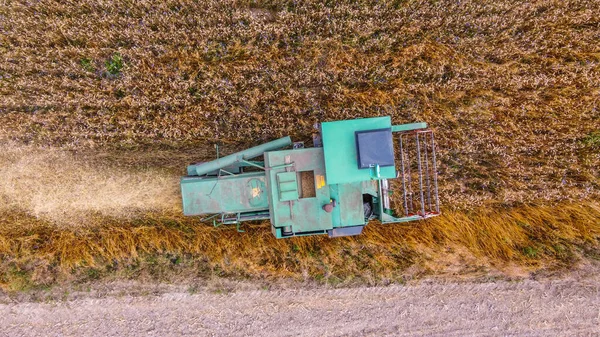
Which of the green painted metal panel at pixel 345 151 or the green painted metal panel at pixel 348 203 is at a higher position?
the green painted metal panel at pixel 345 151

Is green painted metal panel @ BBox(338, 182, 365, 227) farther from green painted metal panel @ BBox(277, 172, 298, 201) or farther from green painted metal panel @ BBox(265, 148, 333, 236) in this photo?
green painted metal panel @ BBox(277, 172, 298, 201)

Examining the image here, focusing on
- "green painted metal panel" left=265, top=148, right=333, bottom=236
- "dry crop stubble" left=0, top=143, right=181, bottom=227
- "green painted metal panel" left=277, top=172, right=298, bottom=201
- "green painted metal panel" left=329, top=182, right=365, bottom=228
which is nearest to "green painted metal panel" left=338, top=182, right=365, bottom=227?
"green painted metal panel" left=329, top=182, right=365, bottom=228

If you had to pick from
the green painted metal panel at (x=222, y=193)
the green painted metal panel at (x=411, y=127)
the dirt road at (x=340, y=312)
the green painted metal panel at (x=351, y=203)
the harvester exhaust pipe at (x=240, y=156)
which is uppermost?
the green painted metal panel at (x=411, y=127)

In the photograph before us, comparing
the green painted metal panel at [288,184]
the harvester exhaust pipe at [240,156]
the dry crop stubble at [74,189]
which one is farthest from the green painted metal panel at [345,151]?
the dry crop stubble at [74,189]

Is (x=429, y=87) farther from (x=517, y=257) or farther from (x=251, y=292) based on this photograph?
(x=251, y=292)

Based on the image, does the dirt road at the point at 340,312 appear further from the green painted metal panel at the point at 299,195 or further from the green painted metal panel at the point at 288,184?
the green painted metal panel at the point at 288,184

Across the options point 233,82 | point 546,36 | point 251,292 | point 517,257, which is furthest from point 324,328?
point 546,36
